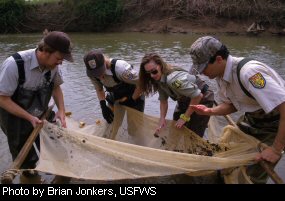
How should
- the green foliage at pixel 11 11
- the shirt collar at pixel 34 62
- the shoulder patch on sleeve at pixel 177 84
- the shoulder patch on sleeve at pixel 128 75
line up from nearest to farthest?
1. the shirt collar at pixel 34 62
2. the shoulder patch on sleeve at pixel 177 84
3. the shoulder patch on sleeve at pixel 128 75
4. the green foliage at pixel 11 11

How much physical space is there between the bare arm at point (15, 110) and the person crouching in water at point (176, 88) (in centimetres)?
128

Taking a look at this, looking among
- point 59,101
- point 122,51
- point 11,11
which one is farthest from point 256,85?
point 11,11

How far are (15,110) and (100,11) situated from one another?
20.5 meters

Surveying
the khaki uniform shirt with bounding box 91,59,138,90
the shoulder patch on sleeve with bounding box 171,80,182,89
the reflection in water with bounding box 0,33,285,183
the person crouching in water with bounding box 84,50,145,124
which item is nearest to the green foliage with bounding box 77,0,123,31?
the reflection in water with bounding box 0,33,285,183

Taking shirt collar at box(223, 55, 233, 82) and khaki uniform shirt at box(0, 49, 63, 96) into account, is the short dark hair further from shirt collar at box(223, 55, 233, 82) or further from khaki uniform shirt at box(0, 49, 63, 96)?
khaki uniform shirt at box(0, 49, 63, 96)

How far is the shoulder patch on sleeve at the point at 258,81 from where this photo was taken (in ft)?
10.2

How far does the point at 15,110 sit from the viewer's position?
3.97 m

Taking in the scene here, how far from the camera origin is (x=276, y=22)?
2009cm

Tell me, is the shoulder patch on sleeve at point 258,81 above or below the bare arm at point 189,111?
above

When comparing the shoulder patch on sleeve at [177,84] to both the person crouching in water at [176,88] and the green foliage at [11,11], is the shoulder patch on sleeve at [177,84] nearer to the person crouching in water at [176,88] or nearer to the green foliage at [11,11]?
the person crouching in water at [176,88]

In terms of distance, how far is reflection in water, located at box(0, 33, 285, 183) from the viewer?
28.7 ft

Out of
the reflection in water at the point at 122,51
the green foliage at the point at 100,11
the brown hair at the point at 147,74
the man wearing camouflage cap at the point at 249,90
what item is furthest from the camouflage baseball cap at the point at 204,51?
the green foliage at the point at 100,11
